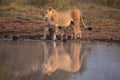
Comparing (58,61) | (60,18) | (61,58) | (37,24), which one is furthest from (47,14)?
(58,61)

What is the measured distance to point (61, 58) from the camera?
1468 cm

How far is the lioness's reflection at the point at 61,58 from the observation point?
1309cm

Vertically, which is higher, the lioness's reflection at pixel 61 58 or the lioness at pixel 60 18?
the lioness at pixel 60 18

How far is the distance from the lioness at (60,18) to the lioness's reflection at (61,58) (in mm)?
1760

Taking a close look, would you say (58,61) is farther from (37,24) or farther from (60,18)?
(37,24)

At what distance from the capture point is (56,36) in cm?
1995

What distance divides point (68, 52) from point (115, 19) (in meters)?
11.1

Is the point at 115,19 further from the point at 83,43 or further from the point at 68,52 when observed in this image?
the point at 68,52

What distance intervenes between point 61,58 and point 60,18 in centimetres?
582

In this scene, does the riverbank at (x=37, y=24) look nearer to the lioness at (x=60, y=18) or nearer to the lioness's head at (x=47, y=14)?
the lioness at (x=60, y=18)

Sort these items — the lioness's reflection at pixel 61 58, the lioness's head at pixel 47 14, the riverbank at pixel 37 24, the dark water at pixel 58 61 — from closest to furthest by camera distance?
1. the dark water at pixel 58 61
2. the lioness's reflection at pixel 61 58
3. the lioness's head at pixel 47 14
4. the riverbank at pixel 37 24

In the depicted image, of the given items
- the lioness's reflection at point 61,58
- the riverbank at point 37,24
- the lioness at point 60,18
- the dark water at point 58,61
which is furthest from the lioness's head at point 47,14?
the lioness's reflection at point 61,58

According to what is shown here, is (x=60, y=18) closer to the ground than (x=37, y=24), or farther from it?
farther from it

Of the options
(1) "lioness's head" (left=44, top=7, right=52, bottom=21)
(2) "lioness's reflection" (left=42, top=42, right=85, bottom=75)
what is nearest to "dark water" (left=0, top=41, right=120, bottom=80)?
(2) "lioness's reflection" (left=42, top=42, right=85, bottom=75)
